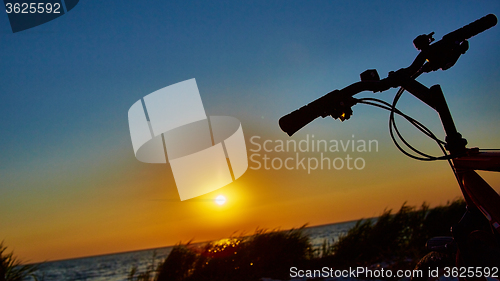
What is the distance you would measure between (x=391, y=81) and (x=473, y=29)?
56cm

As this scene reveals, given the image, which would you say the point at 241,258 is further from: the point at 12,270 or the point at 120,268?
the point at 120,268

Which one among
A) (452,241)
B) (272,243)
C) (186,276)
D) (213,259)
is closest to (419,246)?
(272,243)

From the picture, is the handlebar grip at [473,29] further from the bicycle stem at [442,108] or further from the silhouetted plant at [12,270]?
the silhouetted plant at [12,270]

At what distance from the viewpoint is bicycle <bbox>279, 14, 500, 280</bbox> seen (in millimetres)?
1765

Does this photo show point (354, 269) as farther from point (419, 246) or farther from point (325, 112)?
point (325, 112)

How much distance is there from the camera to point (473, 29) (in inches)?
70.2

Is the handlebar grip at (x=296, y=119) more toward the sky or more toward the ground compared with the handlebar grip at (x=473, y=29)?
more toward the ground

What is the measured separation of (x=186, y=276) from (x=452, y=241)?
18.6 ft

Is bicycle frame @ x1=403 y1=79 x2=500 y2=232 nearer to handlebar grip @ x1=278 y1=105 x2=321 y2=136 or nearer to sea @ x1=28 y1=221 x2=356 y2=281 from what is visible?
handlebar grip @ x1=278 y1=105 x2=321 y2=136

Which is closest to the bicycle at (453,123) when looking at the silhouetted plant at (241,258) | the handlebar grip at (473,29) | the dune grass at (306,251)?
the handlebar grip at (473,29)

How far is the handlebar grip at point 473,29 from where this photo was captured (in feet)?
5.80

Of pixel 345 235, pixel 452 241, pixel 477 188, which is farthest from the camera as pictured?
pixel 345 235

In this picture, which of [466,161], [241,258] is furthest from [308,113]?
[241,258]

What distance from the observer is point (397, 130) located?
2.10 metres
